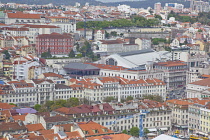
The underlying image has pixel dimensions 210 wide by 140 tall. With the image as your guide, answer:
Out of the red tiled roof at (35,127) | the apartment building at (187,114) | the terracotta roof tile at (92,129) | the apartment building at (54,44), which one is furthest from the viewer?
the apartment building at (54,44)

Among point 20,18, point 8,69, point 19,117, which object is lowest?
point 19,117

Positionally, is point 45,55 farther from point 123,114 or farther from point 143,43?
point 123,114

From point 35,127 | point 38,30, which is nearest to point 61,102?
point 35,127

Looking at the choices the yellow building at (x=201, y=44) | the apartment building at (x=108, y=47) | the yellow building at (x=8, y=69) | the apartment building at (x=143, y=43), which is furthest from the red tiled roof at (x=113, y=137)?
the yellow building at (x=201, y=44)

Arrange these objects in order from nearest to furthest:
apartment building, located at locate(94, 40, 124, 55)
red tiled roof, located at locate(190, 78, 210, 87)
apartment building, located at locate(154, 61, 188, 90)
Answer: red tiled roof, located at locate(190, 78, 210, 87) → apartment building, located at locate(154, 61, 188, 90) → apartment building, located at locate(94, 40, 124, 55)

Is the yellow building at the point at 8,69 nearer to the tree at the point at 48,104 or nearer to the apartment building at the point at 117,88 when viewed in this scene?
the apartment building at the point at 117,88

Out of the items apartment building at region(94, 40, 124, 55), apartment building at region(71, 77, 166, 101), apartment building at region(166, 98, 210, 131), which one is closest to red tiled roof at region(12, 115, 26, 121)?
apartment building at region(166, 98, 210, 131)

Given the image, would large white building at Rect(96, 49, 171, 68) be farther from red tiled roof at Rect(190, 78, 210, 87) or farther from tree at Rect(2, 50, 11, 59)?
red tiled roof at Rect(190, 78, 210, 87)

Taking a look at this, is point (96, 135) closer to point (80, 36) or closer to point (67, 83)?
point (67, 83)

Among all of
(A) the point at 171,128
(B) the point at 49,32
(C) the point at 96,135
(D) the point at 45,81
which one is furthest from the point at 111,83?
(B) the point at 49,32
